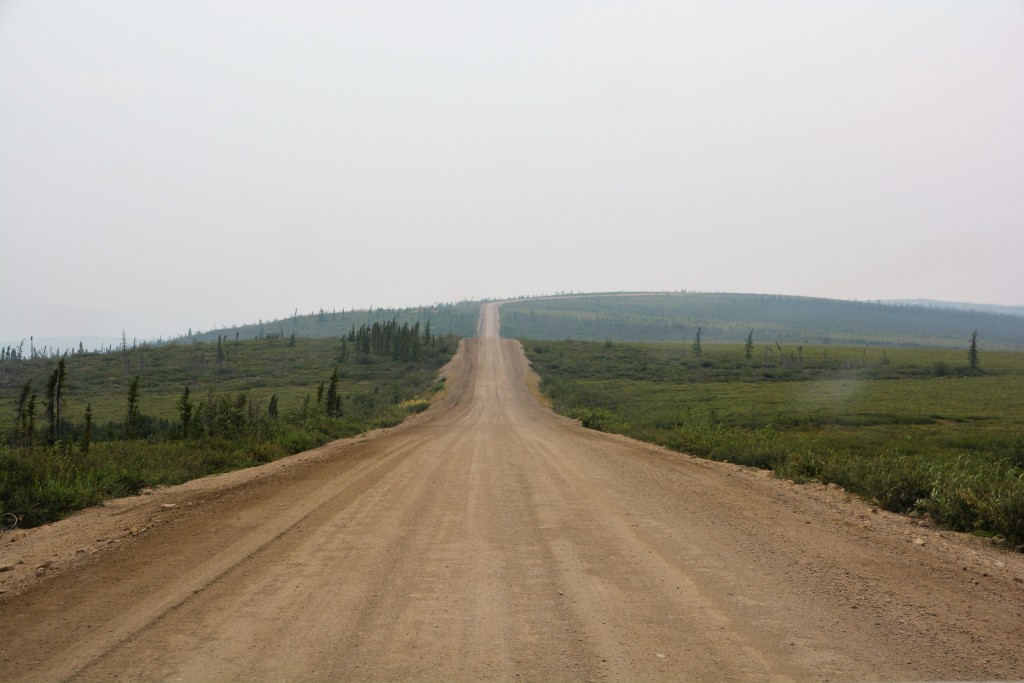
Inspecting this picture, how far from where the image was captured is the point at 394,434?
87.8 ft

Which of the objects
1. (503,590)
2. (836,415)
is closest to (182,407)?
(503,590)

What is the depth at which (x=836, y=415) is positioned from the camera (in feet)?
132

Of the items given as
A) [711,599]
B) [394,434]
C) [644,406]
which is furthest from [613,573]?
[644,406]

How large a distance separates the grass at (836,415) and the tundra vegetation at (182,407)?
12.2 metres

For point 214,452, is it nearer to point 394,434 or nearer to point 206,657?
point 394,434

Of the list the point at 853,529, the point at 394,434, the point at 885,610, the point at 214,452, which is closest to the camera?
the point at 885,610

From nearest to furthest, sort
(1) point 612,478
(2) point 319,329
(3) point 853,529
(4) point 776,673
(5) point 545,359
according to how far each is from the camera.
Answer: (4) point 776,673 < (3) point 853,529 < (1) point 612,478 < (5) point 545,359 < (2) point 319,329

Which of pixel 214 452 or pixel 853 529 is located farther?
pixel 214 452

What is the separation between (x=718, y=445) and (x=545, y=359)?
6013 cm

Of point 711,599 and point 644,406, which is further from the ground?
point 711,599

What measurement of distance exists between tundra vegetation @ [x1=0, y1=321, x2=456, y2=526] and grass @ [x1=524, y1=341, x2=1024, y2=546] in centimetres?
1221

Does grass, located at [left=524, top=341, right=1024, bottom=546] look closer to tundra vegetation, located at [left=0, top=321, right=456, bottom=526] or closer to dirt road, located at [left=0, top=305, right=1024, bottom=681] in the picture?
dirt road, located at [left=0, top=305, right=1024, bottom=681]

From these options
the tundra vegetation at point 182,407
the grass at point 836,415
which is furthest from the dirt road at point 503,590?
the tundra vegetation at point 182,407

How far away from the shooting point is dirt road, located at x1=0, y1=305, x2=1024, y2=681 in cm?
483
